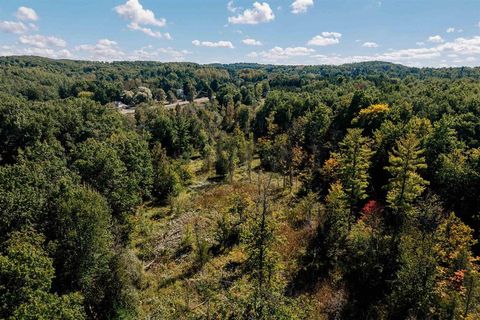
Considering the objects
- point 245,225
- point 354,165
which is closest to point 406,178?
point 354,165

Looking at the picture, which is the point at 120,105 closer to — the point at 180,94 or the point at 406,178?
the point at 180,94

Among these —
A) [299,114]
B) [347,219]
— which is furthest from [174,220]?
[299,114]

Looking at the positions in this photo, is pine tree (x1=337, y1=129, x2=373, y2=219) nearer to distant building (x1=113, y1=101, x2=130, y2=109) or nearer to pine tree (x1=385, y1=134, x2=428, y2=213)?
pine tree (x1=385, y1=134, x2=428, y2=213)

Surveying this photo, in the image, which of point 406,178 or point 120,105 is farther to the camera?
point 120,105

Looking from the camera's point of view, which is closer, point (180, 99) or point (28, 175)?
point (28, 175)

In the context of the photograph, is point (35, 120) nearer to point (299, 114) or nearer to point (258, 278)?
point (258, 278)

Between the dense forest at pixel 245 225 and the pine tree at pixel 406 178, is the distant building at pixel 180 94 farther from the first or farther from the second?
the pine tree at pixel 406 178

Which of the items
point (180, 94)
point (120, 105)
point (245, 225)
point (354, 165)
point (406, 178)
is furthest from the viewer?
point (180, 94)

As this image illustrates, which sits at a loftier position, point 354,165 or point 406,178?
point 406,178

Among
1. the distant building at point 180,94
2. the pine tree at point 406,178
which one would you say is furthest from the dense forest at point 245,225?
the distant building at point 180,94
